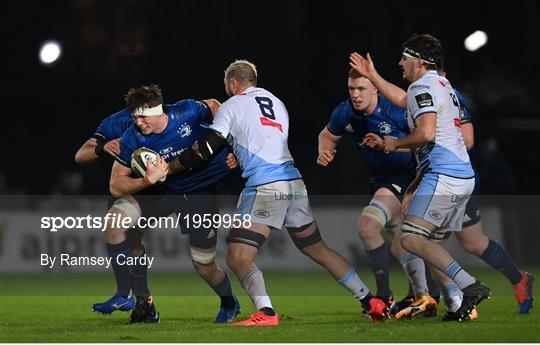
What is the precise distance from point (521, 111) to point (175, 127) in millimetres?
15607

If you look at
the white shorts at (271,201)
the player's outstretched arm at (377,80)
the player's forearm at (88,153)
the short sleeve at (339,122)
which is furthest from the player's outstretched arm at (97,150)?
the player's outstretched arm at (377,80)

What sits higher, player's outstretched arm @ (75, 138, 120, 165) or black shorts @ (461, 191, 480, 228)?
player's outstretched arm @ (75, 138, 120, 165)

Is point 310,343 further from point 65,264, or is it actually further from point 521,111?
point 521,111

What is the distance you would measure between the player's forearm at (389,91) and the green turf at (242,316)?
5.83 ft

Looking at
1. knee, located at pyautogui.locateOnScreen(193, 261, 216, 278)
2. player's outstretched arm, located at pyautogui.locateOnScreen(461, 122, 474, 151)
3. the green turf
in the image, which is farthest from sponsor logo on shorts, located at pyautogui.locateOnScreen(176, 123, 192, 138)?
player's outstretched arm, located at pyautogui.locateOnScreen(461, 122, 474, 151)

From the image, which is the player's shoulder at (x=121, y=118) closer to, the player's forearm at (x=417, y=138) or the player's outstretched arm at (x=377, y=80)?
the player's outstretched arm at (x=377, y=80)

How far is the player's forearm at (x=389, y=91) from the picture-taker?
10508mm

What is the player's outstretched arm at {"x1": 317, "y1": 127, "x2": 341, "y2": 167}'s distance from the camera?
38.6 ft

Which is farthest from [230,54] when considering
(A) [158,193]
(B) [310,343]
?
(B) [310,343]

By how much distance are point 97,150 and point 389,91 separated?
2.66m

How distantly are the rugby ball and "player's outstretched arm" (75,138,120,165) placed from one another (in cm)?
27

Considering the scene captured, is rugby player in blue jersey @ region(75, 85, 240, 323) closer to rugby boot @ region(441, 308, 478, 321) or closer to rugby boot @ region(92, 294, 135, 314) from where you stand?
rugby boot @ region(92, 294, 135, 314)

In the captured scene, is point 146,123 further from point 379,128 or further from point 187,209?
point 379,128

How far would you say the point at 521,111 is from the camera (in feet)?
84.8
